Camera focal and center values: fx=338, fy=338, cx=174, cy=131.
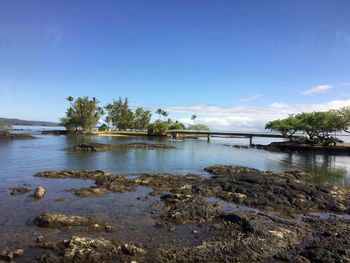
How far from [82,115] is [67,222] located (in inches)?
5230

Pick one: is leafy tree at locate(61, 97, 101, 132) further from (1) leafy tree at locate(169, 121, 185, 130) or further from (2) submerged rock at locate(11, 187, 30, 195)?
(2) submerged rock at locate(11, 187, 30, 195)

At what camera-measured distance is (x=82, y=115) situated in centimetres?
14562

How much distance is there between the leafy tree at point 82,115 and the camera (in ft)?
478

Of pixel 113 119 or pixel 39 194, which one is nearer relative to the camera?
pixel 39 194

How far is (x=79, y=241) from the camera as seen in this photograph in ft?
48.5

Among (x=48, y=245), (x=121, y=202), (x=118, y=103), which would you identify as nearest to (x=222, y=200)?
(x=121, y=202)

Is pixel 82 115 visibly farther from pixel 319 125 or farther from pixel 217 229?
pixel 217 229

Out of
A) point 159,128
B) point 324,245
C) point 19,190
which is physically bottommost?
point 324,245

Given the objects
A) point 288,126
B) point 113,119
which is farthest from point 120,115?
point 288,126

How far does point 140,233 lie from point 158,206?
560 centimetres

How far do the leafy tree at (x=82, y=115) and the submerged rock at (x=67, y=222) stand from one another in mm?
131534

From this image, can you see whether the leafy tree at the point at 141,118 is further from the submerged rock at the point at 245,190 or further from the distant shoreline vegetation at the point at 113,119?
the submerged rock at the point at 245,190

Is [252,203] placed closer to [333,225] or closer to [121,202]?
[333,225]

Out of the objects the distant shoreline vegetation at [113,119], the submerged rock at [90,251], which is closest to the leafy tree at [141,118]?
the distant shoreline vegetation at [113,119]
